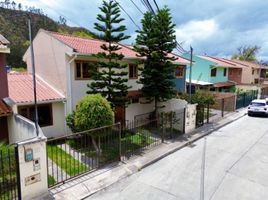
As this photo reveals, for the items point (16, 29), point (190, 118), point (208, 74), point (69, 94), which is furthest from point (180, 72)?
point (16, 29)

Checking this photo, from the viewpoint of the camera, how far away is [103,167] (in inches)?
333

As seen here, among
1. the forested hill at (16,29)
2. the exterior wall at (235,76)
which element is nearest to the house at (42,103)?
the forested hill at (16,29)

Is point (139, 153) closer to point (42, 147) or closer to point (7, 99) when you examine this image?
point (42, 147)

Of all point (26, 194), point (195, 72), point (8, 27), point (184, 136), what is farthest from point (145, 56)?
point (8, 27)

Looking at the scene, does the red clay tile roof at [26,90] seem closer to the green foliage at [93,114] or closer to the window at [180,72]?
the green foliage at [93,114]

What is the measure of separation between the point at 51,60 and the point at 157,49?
6987 millimetres

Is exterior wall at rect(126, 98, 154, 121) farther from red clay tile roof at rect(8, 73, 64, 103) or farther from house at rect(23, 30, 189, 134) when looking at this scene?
red clay tile roof at rect(8, 73, 64, 103)

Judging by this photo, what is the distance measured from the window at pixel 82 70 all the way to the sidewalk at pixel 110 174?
617 centimetres

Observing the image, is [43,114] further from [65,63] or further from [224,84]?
[224,84]

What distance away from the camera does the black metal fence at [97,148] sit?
8.10 meters

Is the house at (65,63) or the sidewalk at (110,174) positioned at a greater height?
the house at (65,63)

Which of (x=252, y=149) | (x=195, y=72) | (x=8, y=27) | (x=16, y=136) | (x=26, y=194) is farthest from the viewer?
(x=8, y=27)

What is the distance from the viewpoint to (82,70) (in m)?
12.6

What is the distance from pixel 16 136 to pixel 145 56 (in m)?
9.28
